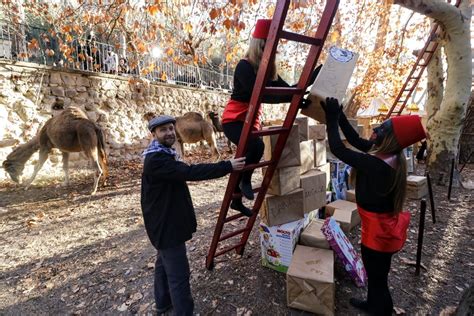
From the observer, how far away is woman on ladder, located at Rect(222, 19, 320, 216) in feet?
6.60

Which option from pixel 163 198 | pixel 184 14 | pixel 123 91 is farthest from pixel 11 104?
pixel 163 198

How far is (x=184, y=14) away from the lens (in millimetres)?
8688

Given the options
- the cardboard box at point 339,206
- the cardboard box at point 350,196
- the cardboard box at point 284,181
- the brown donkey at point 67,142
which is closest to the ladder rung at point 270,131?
the cardboard box at point 284,181

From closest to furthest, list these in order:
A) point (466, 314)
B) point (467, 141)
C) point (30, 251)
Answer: point (466, 314) → point (30, 251) → point (467, 141)

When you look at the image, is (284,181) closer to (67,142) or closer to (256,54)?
(256,54)

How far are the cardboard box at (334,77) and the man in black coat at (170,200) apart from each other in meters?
0.76

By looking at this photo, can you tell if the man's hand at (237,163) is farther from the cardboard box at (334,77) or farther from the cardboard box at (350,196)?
the cardboard box at (350,196)

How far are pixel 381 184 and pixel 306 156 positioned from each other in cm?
127

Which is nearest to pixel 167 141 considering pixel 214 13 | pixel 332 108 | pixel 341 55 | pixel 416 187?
pixel 332 108

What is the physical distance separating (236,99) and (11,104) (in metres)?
7.83

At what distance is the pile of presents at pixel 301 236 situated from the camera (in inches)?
85.9

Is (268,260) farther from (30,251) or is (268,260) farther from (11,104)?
(11,104)

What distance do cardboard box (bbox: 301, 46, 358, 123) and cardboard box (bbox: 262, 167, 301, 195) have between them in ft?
2.73

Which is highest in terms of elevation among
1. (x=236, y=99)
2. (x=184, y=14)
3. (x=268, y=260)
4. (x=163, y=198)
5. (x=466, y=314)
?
(x=184, y=14)
